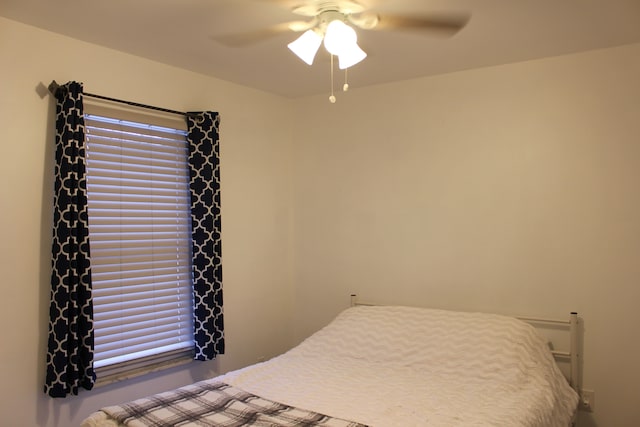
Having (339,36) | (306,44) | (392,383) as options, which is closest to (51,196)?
(306,44)

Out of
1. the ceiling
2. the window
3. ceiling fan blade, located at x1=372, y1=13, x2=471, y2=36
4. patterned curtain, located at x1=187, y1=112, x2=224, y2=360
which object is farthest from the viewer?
patterned curtain, located at x1=187, y1=112, x2=224, y2=360

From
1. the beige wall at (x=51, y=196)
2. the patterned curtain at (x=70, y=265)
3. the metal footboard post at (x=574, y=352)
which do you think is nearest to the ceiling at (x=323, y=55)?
the beige wall at (x=51, y=196)

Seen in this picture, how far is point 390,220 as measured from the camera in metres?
3.55

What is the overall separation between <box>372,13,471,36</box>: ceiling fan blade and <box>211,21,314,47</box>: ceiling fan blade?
0.39m

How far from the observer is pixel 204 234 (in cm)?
318

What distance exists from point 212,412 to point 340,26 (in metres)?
1.75

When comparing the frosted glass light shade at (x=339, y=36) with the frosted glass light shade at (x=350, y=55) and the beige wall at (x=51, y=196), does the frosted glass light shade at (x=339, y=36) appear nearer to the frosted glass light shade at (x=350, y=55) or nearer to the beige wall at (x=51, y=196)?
the frosted glass light shade at (x=350, y=55)

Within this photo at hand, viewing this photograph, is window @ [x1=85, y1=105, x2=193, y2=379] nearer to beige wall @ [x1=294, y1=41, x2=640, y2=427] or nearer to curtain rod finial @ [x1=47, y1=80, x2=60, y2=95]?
curtain rod finial @ [x1=47, y1=80, x2=60, y2=95]

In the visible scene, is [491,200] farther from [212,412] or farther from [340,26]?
[212,412]

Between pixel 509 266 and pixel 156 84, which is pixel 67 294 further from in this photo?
pixel 509 266

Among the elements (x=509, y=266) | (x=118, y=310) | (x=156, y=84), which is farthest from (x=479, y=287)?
(x=156, y=84)

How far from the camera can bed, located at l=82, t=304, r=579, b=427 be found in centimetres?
207

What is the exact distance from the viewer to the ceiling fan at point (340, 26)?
2145 millimetres

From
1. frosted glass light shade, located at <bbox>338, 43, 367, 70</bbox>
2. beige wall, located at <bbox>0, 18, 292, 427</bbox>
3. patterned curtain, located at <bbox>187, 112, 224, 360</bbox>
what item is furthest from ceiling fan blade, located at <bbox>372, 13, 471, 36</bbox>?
beige wall, located at <bbox>0, 18, 292, 427</bbox>
